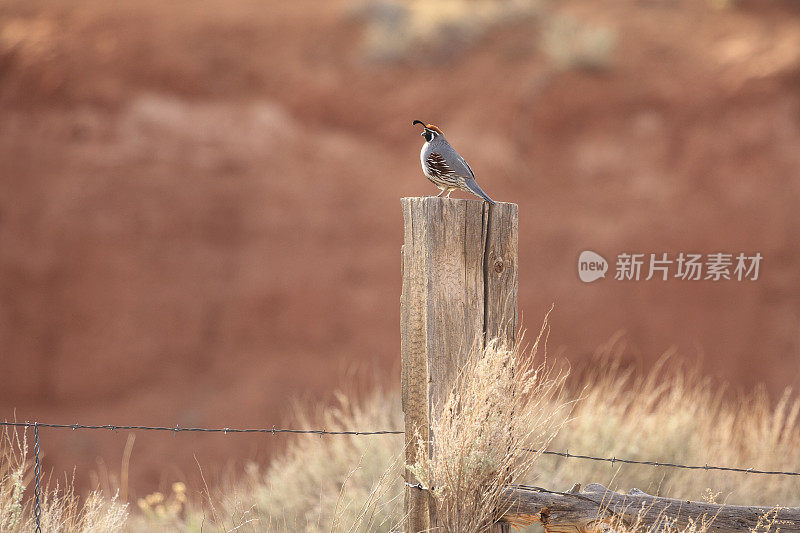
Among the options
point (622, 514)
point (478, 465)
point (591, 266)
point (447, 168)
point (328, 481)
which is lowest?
point (328, 481)

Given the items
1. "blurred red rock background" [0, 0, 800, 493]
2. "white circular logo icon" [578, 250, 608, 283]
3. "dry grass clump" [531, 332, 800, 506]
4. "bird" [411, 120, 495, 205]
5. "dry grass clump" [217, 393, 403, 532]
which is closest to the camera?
"bird" [411, 120, 495, 205]

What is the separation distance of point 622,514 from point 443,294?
97 centimetres

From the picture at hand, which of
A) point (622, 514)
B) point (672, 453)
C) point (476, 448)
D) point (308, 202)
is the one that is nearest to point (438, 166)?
point (476, 448)

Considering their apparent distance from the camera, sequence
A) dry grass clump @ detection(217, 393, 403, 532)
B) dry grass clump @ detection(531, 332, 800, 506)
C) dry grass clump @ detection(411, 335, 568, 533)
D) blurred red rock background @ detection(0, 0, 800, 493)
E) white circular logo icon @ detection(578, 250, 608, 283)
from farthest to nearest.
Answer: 1. white circular logo icon @ detection(578, 250, 608, 283)
2. blurred red rock background @ detection(0, 0, 800, 493)
3. dry grass clump @ detection(531, 332, 800, 506)
4. dry grass clump @ detection(217, 393, 403, 532)
5. dry grass clump @ detection(411, 335, 568, 533)

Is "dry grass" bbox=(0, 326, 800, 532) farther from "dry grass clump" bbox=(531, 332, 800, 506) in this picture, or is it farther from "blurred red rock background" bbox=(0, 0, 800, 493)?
"blurred red rock background" bbox=(0, 0, 800, 493)

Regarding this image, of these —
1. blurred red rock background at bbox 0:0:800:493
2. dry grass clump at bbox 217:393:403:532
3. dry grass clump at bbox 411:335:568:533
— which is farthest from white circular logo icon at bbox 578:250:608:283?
dry grass clump at bbox 411:335:568:533

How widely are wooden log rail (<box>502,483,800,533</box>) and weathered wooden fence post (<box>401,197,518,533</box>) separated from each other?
1.13 ft

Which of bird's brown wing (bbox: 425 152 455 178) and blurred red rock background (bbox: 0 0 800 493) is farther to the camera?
blurred red rock background (bbox: 0 0 800 493)

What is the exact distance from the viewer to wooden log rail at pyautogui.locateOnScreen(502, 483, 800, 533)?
263cm

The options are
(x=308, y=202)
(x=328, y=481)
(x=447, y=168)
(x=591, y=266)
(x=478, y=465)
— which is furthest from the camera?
(x=308, y=202)

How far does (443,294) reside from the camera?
8.71ft

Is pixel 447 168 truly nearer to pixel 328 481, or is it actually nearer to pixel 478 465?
pixel 478 465

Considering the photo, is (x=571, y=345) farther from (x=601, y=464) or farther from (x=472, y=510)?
(x=472, y=510)

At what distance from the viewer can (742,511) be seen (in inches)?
106
